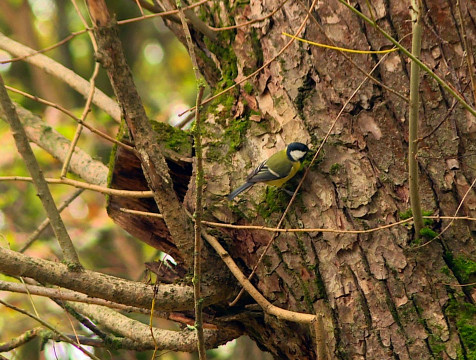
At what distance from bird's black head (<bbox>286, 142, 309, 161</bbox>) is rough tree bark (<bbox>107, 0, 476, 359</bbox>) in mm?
32

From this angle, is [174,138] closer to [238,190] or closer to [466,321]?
[238,190]

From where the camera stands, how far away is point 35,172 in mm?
1688

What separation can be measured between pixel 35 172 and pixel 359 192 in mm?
1045

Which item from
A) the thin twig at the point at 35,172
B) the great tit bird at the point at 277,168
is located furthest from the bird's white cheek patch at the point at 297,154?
the thin twig at the point at 35,172

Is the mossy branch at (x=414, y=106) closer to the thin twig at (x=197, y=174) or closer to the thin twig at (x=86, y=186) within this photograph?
the thin twig at (x=197, y=174)

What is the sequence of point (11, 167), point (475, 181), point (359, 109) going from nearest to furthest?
point (475, 181) → point (359, 109) → point (11, 167)

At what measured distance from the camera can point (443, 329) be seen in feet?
5.52

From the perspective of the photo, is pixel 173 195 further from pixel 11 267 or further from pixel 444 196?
pixel 444 196

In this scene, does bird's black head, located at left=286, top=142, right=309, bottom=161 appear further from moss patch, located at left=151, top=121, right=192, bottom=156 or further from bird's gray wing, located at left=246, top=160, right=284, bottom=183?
moss patch, located at left=151, top=121, right=192, bottom=156

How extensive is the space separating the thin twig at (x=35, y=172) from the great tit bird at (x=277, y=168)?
60cm

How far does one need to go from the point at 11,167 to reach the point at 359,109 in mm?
4494

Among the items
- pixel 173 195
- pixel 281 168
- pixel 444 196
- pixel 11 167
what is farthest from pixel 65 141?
pixel 11 167

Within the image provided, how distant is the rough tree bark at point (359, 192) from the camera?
1.72 metres

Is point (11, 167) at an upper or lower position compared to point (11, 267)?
upper
